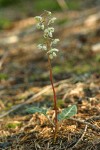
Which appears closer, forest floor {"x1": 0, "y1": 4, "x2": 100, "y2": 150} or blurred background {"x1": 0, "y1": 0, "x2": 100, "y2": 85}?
forest floor {"x1": 0, "y1": 4, "x2": 100, "y2": 150}

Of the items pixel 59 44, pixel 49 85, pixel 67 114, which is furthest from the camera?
pixel 59 44

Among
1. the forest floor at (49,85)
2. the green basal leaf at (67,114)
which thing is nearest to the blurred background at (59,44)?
the forest floor at (49,85)

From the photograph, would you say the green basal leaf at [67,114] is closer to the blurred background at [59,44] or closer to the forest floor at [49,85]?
the forest floor at [49,85]

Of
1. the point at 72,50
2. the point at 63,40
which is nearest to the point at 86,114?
the point at 72,50

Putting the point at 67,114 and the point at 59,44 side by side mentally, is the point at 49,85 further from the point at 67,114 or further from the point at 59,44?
the point at 59,44

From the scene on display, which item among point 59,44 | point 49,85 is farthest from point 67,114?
point 59,44

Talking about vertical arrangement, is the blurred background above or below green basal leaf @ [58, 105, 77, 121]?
above

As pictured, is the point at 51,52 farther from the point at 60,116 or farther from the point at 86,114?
→ the point at 86,114

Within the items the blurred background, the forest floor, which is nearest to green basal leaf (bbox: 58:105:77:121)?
the forest floor

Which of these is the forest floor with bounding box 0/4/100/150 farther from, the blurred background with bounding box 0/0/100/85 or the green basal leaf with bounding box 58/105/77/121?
the green basal leaf with bounding box 58/105/77/121
